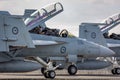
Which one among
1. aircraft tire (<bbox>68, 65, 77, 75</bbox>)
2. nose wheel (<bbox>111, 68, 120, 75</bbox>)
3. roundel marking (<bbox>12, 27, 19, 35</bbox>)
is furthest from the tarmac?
roundel marking (<bbox>12, 27, 19, 35</bbox>)

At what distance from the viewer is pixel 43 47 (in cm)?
2747

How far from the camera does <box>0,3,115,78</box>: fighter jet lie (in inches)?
927

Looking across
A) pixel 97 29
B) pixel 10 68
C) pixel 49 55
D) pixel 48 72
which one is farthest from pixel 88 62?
pixel 10 68

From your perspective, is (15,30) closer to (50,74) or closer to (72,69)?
(50,74)

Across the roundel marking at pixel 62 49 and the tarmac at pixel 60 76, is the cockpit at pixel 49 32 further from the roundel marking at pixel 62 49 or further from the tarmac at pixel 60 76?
the tarmac at pixel 60 76

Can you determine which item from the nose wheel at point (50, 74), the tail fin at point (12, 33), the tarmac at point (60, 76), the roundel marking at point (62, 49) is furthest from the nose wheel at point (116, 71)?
the tail fin at point (12, 33)

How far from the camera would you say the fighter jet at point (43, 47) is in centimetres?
2355

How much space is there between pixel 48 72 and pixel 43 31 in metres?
3.06

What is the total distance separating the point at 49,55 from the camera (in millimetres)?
28016

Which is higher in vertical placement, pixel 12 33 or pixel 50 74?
pixel 12 33

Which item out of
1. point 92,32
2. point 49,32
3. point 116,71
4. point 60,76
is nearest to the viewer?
point 49,32

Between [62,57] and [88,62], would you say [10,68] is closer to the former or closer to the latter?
[62,57]

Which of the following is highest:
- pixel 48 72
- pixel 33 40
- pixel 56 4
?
pixel 56 4

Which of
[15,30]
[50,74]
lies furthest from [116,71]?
[15,30]
